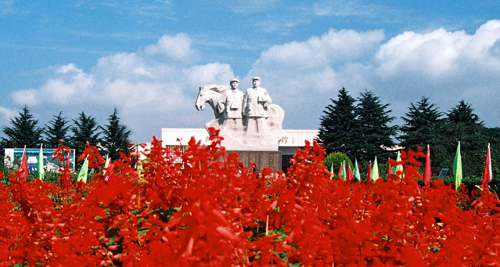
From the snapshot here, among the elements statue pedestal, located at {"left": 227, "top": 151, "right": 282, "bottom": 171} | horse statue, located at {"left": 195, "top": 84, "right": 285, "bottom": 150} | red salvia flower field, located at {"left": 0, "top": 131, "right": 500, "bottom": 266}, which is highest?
horse statue, located at {"left": 195, "top": 84, "right": 285, "bottom": 150}

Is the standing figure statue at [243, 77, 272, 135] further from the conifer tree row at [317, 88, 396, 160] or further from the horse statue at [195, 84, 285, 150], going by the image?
the conifer tree row at [317, 88, 396, 160]

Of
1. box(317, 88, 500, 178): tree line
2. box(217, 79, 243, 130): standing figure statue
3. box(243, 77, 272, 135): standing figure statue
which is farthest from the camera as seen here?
box(317, 88, 500, 178): tree line

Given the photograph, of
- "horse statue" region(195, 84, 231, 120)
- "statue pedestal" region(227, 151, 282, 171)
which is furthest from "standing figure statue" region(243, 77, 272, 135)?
"horse statue" region(195, 84, 231, 120)

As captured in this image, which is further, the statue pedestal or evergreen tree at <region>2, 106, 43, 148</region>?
evergreen tree at <region>2, 106, 43, 148</region>

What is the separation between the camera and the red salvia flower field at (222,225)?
5.17 ft

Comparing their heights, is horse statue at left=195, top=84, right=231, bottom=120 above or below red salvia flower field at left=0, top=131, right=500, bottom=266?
above

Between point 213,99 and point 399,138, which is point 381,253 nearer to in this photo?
point 213,99

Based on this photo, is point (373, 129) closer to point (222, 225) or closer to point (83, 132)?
point (83, 132)

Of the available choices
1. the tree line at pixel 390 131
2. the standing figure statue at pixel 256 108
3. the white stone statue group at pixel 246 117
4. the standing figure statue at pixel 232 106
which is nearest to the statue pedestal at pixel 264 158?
the white stone statue group at pixel 246 117

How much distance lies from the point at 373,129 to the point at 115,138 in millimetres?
16991

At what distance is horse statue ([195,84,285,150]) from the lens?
59.4ft

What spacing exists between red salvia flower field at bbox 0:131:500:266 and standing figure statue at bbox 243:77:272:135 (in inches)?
586

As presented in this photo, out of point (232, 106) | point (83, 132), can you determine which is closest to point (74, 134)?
point (83, 132)

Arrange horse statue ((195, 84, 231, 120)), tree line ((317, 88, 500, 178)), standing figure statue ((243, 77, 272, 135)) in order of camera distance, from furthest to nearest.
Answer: tree line ((317, 88, 500, 178)) < horse statue ((195, 84, 231, 120)) < standing figure statue ((243, 77, 272, 135))
